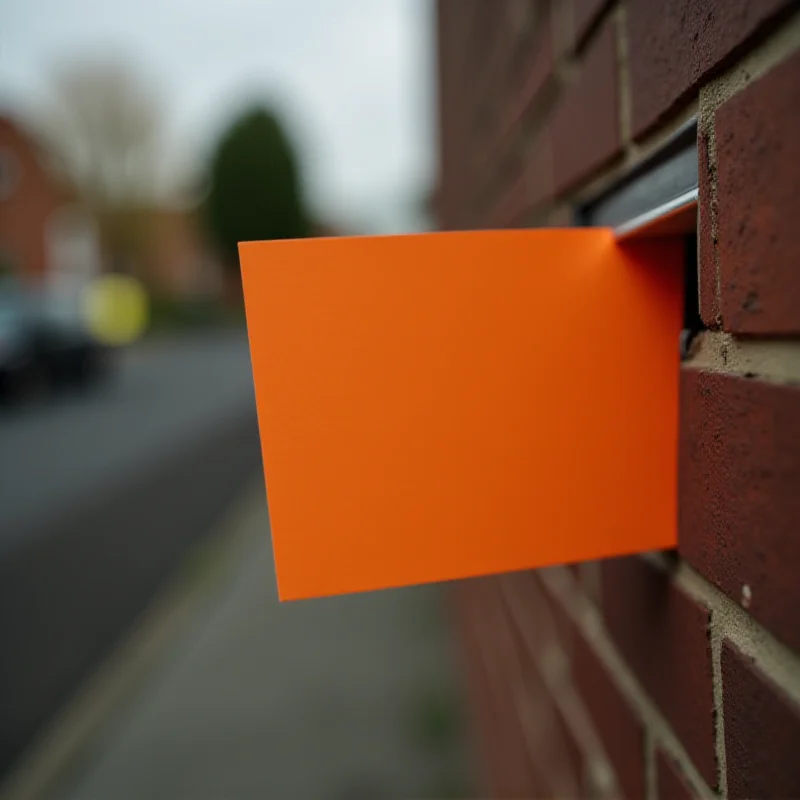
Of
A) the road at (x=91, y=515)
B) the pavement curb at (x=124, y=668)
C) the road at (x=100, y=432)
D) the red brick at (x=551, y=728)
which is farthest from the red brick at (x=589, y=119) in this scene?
the road at (x=100, y=432)

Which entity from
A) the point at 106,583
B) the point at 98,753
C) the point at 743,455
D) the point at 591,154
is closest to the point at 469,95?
the point at 591,154

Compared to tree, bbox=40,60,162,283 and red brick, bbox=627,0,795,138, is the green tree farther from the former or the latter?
red brick, bbox=627,0,795,138

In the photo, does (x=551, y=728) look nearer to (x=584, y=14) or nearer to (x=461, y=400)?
(x=461, y=400)

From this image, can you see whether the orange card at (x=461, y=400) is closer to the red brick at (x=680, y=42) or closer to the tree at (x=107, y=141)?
the red brick at (x=680, y=42)

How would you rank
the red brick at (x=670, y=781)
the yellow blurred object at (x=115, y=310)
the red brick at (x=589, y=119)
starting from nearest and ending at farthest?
the red brick at (x=670, y=781)
the red brick at (x=589, y=119)
the yellow blurred object at (x=115, y=310)

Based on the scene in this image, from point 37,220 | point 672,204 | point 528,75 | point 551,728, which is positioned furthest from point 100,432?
point 37,220

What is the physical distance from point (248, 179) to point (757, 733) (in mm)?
41781

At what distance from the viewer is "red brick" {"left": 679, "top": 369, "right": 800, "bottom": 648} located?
416 millimetres

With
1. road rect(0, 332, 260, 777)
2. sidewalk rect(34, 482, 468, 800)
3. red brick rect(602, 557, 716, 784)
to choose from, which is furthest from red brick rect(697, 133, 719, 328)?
road rect(0, 332, 260, 777)

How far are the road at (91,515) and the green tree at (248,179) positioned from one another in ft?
91.7

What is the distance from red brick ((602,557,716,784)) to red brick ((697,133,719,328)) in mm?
222

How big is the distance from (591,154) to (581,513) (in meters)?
0.43

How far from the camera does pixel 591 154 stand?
0.86 metres

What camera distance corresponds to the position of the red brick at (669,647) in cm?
58
